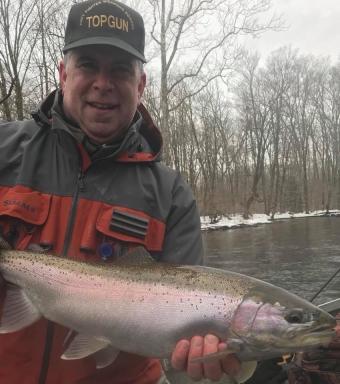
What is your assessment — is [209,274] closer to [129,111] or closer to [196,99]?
[129,111]

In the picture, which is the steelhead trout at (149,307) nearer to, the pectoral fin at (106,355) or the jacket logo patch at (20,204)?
the pectoral fin at (106,355)

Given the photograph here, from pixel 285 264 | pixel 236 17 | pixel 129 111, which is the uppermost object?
pixel 236 17

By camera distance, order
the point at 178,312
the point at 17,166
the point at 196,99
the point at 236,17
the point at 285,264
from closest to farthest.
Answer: the point at 178,312 → the point at 17,166 → the point at 285,264 → the point at 236,17 → the point at 196,99

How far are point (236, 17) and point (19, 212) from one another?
72.6 feet

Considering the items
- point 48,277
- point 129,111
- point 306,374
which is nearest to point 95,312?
point 48,277

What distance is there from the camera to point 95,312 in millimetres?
1985

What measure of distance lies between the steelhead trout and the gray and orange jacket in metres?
0.10

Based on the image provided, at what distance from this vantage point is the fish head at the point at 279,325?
1849 millimetres

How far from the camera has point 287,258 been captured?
48.9ft

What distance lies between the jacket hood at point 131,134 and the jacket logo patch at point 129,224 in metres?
0.29

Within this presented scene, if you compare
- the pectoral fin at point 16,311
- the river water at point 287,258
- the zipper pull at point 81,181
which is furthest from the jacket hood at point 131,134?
the river water at point 287,258

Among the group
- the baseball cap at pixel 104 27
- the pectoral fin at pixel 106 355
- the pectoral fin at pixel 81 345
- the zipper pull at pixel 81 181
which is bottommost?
the pectoral fin at pixel 106 355

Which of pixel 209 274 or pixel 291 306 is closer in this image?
pixel 291 306

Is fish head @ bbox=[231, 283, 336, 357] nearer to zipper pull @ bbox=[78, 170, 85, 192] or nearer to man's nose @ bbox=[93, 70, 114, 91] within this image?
zipper pull @ bbox=[78, 170, 85, 192]
